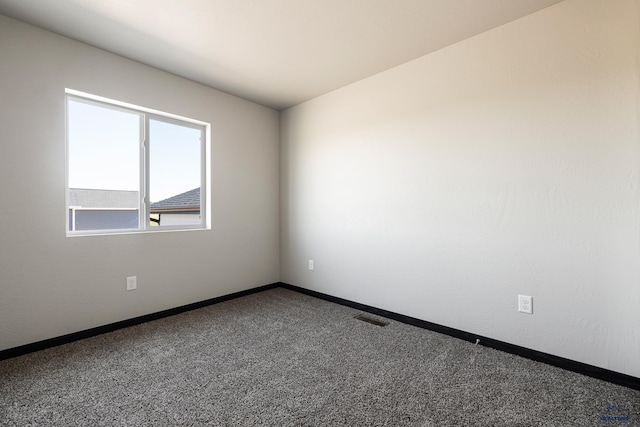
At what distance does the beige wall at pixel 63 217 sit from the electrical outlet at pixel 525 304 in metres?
2.80

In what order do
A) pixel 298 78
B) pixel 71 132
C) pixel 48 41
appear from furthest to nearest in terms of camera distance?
pixel 298 78 < pixel 71 132 < pixel 48 41

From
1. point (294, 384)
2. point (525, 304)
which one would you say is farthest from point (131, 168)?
point (525, 304)

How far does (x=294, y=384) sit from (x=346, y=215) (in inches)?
72.3

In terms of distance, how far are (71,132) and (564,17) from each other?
3707 mm

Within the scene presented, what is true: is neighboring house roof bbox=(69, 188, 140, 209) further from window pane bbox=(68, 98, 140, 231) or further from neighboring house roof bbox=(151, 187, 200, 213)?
neighboring house roof bbox=(151, 187, 200, 213)

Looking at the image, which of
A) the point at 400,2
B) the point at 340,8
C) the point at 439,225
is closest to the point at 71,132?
the point at 340,8

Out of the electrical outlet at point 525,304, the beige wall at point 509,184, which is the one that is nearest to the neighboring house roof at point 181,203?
the beige wall at point 509,184

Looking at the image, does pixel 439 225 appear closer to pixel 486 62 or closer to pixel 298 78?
pixel 486 62

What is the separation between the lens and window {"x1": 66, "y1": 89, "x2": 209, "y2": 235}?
2.46 m

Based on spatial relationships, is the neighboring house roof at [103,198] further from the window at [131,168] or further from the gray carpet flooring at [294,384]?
the gray carpet flooring at [294,384]

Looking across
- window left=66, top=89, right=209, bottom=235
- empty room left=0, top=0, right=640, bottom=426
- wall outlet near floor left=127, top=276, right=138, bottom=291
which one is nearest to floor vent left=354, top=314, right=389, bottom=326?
empty room left=0, top=0, right=640, bottom=426

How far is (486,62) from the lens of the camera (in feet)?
7.30

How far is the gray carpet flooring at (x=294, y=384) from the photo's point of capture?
147cm

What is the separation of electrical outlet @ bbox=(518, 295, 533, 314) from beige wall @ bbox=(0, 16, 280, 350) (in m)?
2.80
